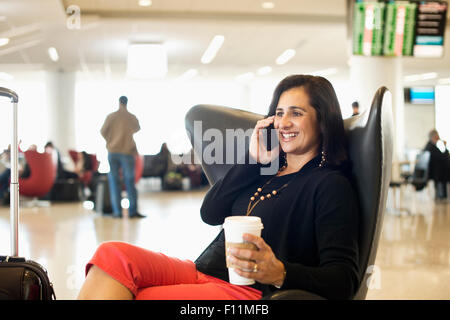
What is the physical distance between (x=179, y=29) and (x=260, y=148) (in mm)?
7281

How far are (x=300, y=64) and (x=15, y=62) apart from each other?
6699mm

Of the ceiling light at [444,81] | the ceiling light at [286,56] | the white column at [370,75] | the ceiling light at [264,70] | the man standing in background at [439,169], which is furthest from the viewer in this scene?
the ceiling light at [444,81]

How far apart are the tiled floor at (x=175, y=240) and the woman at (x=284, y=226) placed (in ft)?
4.98

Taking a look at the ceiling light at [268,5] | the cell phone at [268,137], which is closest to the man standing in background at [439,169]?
the ceiling light at [268,5]

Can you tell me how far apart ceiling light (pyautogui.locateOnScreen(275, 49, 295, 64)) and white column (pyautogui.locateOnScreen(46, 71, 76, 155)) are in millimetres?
5347

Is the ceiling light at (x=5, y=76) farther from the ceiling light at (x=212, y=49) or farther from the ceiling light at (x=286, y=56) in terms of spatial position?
the ceiling light at (x=286, y=56)

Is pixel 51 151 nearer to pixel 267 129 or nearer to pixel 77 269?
pixel 77 269

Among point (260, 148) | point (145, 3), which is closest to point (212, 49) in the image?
point (145, 3)

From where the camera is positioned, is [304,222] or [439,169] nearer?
[304,222]

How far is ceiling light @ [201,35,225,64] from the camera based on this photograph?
30.8 feet

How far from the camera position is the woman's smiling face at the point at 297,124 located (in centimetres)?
154

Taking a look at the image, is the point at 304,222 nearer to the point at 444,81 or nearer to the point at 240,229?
the point at 240,229

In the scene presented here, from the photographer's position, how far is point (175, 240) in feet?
14.6

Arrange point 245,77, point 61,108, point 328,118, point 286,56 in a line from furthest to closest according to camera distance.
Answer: point 245,77, point 61,108, point 286,56, point 328,118
